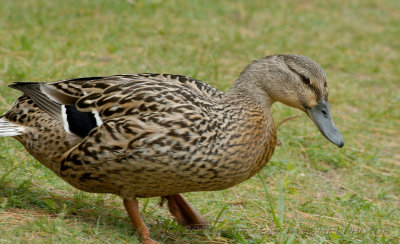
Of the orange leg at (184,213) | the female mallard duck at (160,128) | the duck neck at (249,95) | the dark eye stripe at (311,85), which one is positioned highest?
the dark eye stripe at (311,85)

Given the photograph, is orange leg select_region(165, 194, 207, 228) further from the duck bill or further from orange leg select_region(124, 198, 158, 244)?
the duck bill

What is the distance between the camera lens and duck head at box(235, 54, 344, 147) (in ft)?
13.4

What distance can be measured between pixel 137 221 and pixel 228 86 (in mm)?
3362

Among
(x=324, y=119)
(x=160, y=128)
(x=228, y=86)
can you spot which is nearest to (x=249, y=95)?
(x=324, y=119)

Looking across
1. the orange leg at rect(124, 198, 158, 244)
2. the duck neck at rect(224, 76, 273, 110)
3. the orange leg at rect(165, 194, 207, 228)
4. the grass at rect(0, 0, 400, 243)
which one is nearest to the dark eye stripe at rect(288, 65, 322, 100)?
the duck neck at rect(224, 76, 273, 110)

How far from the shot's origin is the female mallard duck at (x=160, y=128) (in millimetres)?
3672

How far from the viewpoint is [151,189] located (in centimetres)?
378

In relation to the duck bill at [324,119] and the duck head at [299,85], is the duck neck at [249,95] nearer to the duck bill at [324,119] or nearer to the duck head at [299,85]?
the duck head at [299,85]

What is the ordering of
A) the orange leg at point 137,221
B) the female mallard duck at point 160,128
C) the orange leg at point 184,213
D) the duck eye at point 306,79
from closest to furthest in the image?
the female mallard duck at point 160,128 < the orange leg at point 137,221 < the duck eye at point 306,79 < the orange leg at point 184,213

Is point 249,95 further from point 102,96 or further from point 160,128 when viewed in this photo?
point 102,96

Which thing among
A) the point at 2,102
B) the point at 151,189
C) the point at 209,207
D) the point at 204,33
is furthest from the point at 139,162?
the point at 204,33

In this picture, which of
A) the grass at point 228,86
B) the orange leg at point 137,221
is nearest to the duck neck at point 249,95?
the grass at point 228,86

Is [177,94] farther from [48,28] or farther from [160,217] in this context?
[48,28]

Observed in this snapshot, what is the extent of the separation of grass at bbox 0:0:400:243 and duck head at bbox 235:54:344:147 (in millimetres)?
563
